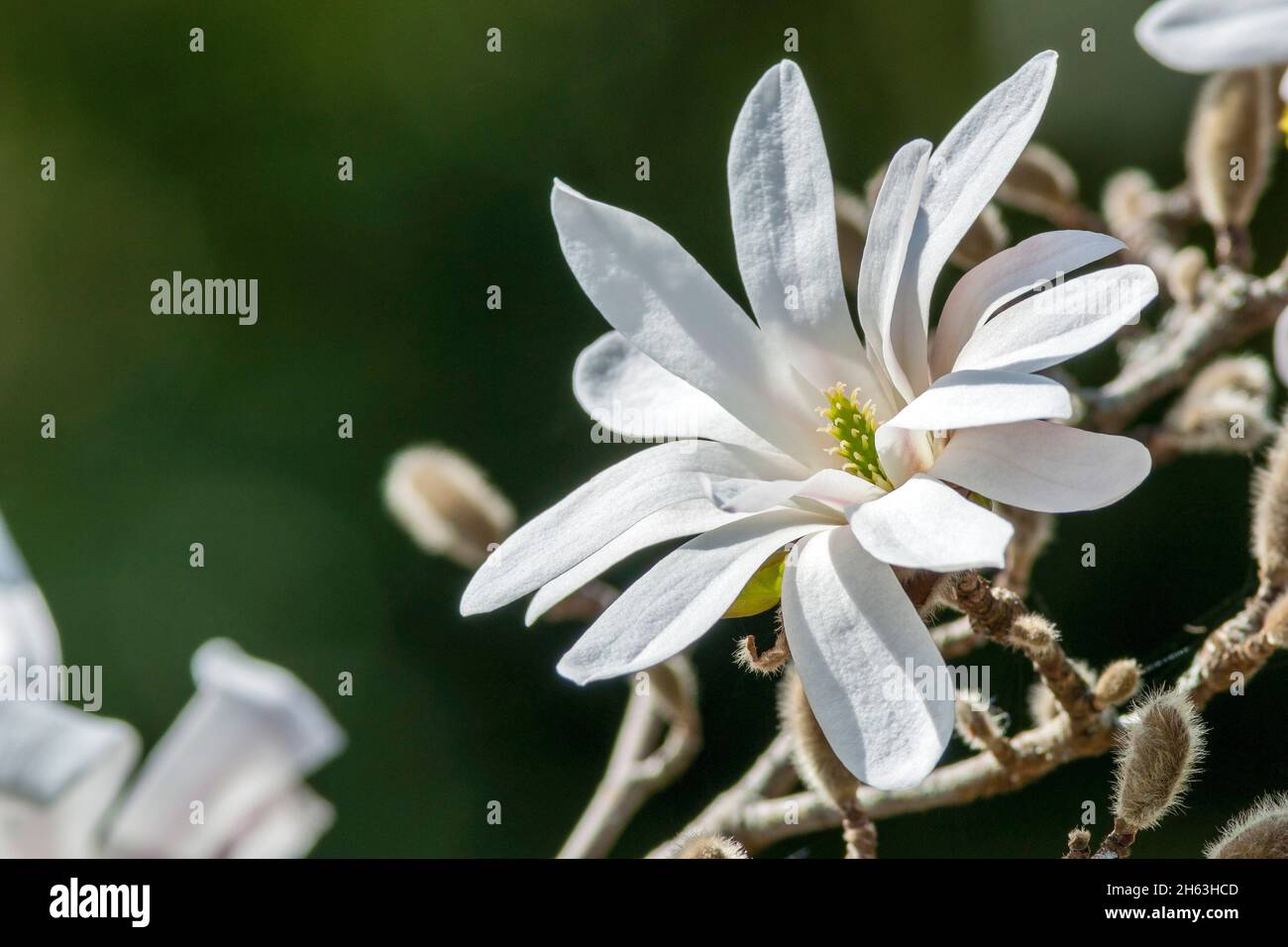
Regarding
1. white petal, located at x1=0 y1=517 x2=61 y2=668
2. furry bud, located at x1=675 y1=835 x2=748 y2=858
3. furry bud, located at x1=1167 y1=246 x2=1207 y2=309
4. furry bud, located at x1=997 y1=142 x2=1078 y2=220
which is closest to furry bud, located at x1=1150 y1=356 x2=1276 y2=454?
furry bud, located at x1=1167 y1=246 x2=1207 y2=309

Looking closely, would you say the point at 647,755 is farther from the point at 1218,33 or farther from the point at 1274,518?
the point at 1218,33

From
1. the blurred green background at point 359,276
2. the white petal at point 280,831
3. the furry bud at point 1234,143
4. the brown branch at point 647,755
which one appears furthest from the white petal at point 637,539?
the blurred green background at point 359,276

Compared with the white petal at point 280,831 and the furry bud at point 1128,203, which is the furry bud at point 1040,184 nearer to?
the furry bud at point 1128,203

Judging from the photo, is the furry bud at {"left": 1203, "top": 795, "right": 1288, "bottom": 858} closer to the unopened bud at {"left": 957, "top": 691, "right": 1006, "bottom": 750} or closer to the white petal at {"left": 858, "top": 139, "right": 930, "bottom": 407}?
the unopened bud at {"left": 957, "top": 691, "right": 1006, "bottom": 750}
